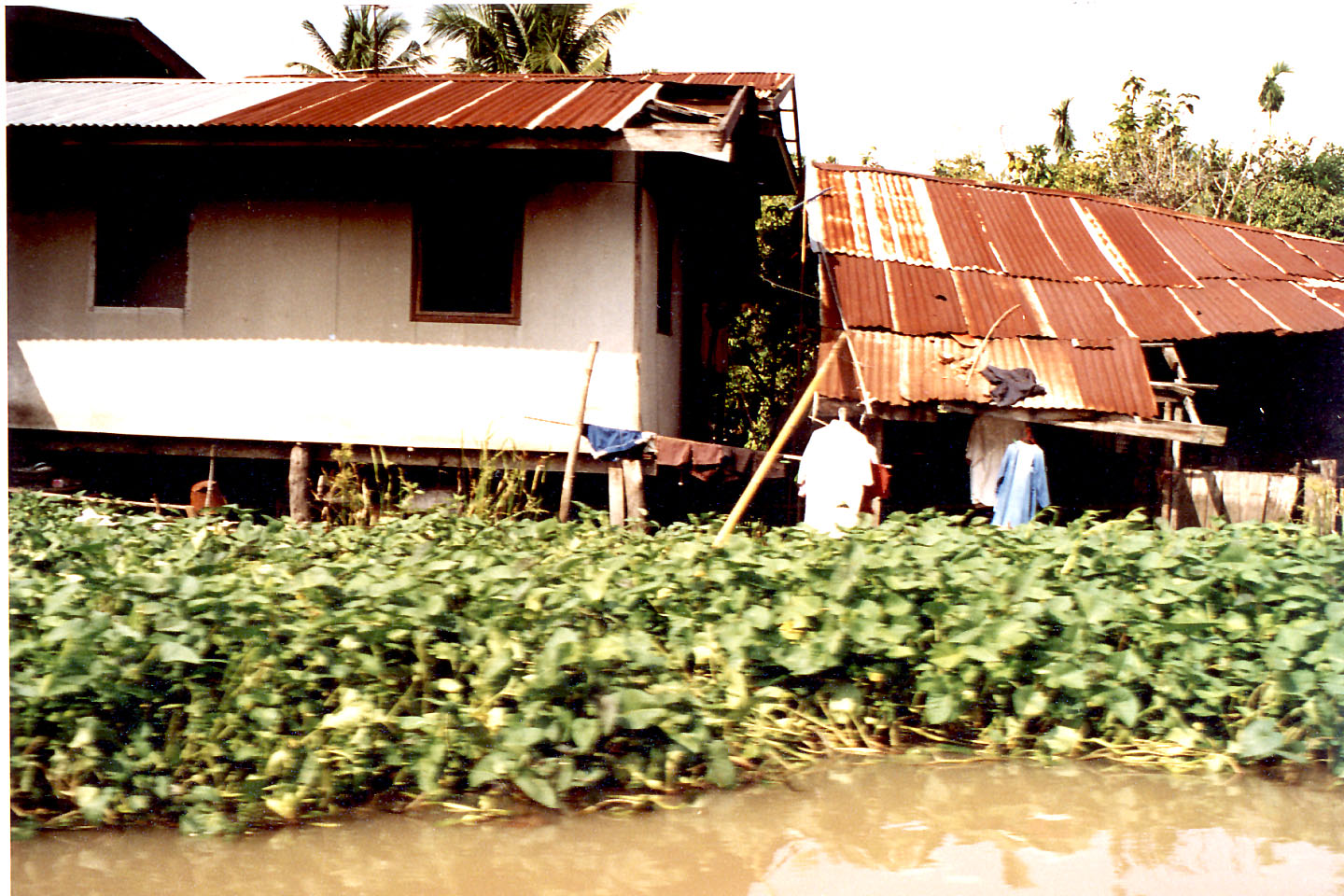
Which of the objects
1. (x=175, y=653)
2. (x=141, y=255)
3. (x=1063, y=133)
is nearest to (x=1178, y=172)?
(x=1063, y=133)

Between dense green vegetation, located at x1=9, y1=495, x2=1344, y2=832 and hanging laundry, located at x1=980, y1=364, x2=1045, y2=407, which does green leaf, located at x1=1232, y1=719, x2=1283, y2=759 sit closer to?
dense green vegetation, located at x1=9, y1=495, x2=1344, y2=832

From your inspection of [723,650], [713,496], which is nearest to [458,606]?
[723,650]

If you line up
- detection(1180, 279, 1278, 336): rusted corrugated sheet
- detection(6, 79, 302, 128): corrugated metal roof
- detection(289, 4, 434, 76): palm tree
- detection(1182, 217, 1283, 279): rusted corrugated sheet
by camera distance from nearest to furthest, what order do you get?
detection(6, 79, 302, 128): corrugated metal roof < detection(1180, 279, 1278, 336): rusted corrugated sheet < detection(1182, 217, 1283, 279): rusted corrugated sheet < detection(289, 4, 434, 76): palm tree

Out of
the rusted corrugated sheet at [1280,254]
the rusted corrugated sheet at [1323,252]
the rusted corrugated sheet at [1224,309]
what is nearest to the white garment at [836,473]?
the rusted corrugated sheet at [1224,309]

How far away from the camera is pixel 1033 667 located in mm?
4031

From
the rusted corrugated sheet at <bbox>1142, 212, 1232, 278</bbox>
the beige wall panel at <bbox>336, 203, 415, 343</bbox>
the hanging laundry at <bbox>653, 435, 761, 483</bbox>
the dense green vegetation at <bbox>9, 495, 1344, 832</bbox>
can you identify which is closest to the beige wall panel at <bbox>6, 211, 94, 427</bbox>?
the beige wall panel at <bbox>336, 203, 415, 343</bbox>

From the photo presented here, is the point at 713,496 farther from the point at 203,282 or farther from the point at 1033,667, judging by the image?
the point at 1033,667

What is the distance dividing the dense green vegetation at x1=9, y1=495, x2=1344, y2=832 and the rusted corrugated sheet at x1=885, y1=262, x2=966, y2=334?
16.8 feet

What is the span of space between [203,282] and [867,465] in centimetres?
551

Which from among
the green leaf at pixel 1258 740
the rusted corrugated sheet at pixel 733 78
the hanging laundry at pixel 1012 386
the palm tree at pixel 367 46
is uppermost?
the palm tree at pixel 367 46

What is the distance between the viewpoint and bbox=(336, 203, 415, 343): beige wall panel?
886 centimetres

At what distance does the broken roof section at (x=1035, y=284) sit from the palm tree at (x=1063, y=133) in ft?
54.1

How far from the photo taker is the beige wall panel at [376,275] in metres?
8.86

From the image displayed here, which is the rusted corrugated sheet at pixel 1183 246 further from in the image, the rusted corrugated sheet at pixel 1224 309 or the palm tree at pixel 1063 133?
the palm tree at pixel 1063 133
